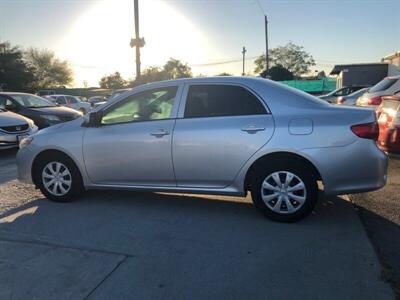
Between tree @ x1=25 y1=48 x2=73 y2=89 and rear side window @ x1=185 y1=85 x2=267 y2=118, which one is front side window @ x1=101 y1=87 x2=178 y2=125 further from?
tree @ x1=25 y1=48 x2=73 y2=89

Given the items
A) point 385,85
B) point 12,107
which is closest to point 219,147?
point 385,85

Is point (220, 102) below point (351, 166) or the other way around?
the other way around

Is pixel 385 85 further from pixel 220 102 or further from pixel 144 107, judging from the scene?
pixel 144 107

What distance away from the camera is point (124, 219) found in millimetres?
5109

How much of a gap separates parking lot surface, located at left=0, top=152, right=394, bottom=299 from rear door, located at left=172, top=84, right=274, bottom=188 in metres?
0.56

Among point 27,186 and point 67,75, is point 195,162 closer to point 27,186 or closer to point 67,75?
point 27,186

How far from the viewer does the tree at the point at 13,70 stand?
161ft

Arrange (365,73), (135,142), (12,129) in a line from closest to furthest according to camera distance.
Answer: (135,142), (12,129), (365,73)

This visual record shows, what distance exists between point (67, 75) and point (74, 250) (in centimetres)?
7517

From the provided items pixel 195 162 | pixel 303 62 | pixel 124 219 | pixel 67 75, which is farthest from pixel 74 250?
pixel 303 62

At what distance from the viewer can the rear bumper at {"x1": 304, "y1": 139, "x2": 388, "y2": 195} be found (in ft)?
14.8

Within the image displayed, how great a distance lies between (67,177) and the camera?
5.77 metres

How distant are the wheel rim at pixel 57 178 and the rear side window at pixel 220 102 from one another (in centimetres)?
190

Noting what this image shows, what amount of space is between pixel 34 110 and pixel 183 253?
382 inches
